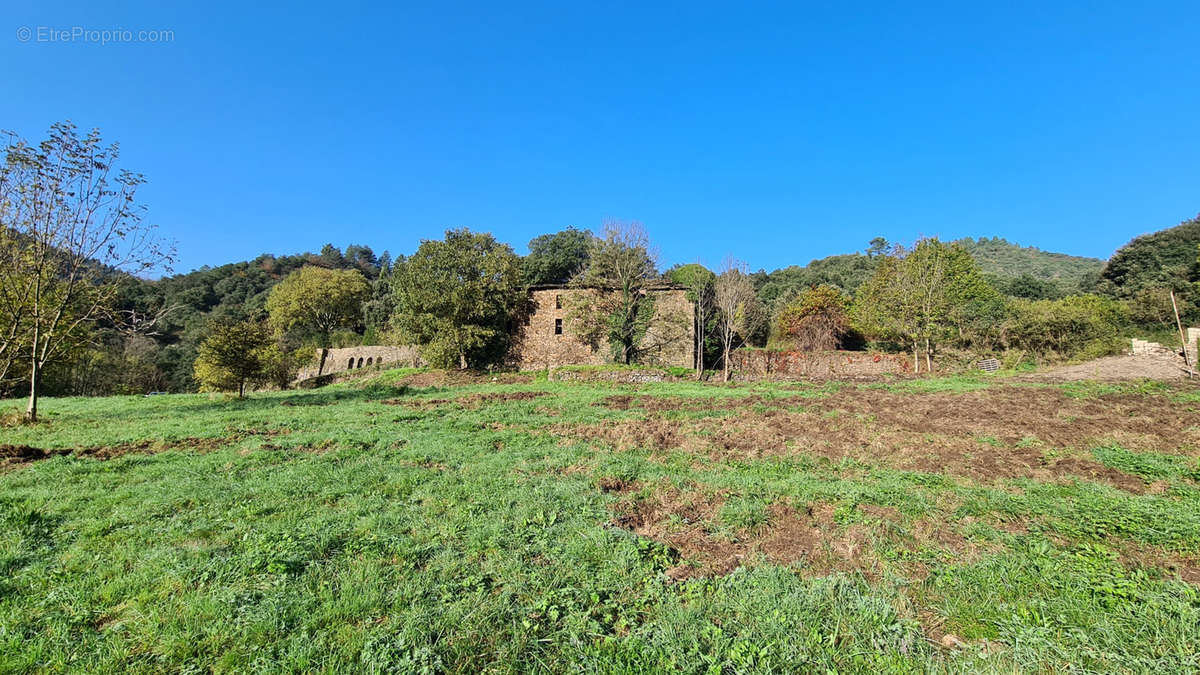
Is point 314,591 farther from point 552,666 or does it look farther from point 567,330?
point 567,330

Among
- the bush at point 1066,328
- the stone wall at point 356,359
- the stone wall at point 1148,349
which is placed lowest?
the stone wall at point 356,359

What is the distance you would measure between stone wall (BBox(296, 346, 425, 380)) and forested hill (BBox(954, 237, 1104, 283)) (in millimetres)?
68631

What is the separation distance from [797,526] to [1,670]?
5.55 metres

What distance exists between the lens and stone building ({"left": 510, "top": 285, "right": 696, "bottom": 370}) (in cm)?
2853

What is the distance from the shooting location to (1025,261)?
229 ft

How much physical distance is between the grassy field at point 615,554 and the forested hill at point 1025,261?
70620 millimetres

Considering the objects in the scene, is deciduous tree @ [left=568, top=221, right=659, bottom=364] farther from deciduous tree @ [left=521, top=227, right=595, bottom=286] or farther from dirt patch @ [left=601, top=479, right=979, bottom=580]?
dirt patch @ [left=601, top=479, right=979, bottom=580]

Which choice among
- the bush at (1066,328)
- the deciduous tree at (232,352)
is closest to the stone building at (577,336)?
the deciduous tree at (232,352)

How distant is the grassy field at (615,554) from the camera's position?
266 cm

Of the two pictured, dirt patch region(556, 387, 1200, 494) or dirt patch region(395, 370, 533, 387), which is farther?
dirt patch region(395, 370, 533, 387)

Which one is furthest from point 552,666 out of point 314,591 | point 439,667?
point 314,591

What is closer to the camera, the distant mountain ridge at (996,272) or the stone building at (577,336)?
the stone building at (577,336)

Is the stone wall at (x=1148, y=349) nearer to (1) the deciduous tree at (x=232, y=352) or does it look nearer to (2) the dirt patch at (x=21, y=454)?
(2) the dirt patch at (x=21, y=454)

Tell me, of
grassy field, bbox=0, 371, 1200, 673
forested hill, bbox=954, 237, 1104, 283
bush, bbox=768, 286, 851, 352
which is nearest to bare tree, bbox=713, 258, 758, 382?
bush, bbox=768, 286, 851, 352
